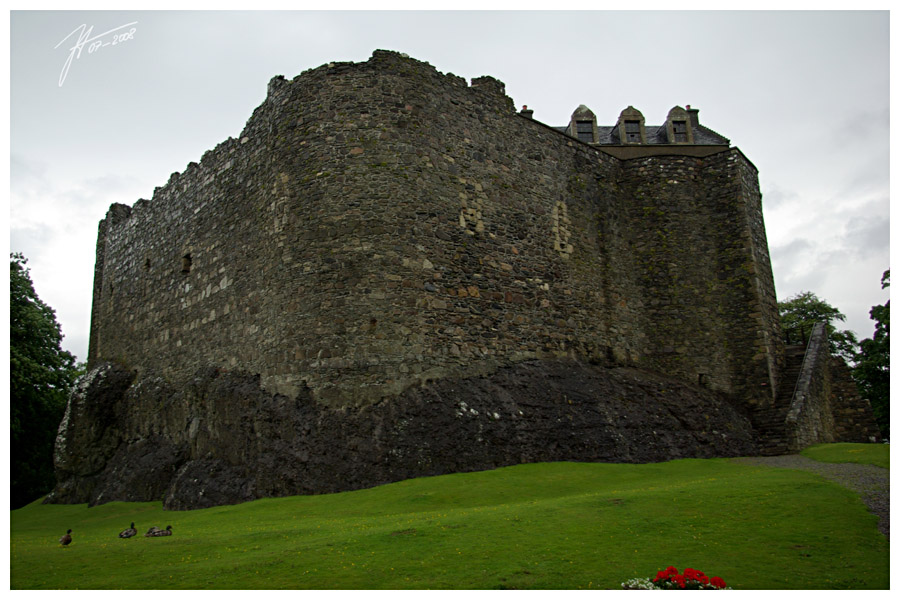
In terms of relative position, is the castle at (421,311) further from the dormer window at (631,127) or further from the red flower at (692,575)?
the red flower at (692,575)

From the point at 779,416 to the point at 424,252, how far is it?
12205 millimetres

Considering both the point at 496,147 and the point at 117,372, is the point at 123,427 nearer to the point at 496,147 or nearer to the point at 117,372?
the point at 117,372

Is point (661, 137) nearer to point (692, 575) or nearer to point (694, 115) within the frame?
point (694, 115)

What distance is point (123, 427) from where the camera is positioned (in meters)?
23.7

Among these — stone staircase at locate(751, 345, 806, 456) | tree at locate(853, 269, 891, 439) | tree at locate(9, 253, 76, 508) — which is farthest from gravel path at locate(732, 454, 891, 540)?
tree at locate(9, 253, 76, 508)

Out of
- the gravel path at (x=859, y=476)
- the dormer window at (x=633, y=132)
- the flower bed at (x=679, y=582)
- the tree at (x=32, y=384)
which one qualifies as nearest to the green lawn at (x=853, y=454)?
the gravel path at (x=859, y=476)

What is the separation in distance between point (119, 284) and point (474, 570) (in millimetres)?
23924

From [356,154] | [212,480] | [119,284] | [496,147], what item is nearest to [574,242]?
[496,147]

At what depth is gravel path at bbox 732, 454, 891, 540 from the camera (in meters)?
10.5

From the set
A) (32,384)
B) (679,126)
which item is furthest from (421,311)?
(679,126)

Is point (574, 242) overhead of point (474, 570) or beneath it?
overhead

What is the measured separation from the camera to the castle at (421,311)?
16.8 meters

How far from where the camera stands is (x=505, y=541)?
9188 millimetres

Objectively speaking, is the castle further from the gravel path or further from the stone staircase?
the gravel path
